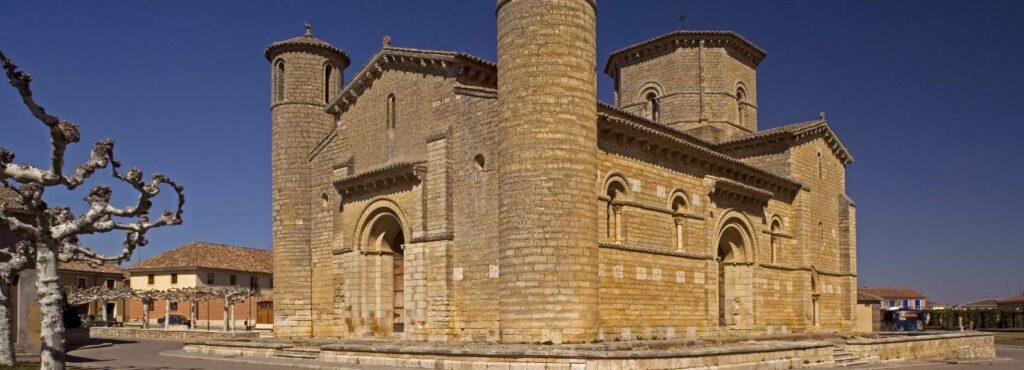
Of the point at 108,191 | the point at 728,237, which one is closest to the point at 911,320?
the point at 728,237

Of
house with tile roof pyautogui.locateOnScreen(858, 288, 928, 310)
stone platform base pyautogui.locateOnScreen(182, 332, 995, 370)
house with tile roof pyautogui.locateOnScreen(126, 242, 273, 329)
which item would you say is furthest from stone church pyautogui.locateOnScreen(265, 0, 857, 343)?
house with tile roof pyautogui.locateOnScreen(858, 288, 928, 310)

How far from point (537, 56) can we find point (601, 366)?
23.2ft

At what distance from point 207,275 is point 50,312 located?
41306 millimetres

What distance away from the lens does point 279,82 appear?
Result: 28453mm

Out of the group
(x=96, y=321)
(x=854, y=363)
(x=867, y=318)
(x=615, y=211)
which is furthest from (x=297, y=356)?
(x=96, y=321)

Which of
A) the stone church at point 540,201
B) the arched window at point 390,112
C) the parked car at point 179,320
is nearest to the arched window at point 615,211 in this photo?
the stone church at point 540,201

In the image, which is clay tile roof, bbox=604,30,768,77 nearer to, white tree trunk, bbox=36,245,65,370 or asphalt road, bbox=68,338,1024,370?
asphalt road, bbox=68,338,1024,370

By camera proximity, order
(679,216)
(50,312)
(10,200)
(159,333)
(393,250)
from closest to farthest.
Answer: (50,312)
(679,216)
(393,250)
(10,200)
(159,333)

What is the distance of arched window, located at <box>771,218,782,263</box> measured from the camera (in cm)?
2984

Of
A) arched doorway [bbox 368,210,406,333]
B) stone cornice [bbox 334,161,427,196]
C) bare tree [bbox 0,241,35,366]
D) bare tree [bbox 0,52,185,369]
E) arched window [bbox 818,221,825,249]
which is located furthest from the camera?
arched window [bbox 818,221,825,249]

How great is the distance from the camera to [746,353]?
18516 mm

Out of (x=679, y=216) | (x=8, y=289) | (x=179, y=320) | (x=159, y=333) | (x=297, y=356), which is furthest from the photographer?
(x=179, y=320)

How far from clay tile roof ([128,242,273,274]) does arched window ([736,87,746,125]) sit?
3509 cm

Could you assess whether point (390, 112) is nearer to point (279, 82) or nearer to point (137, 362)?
point (279, 82)
